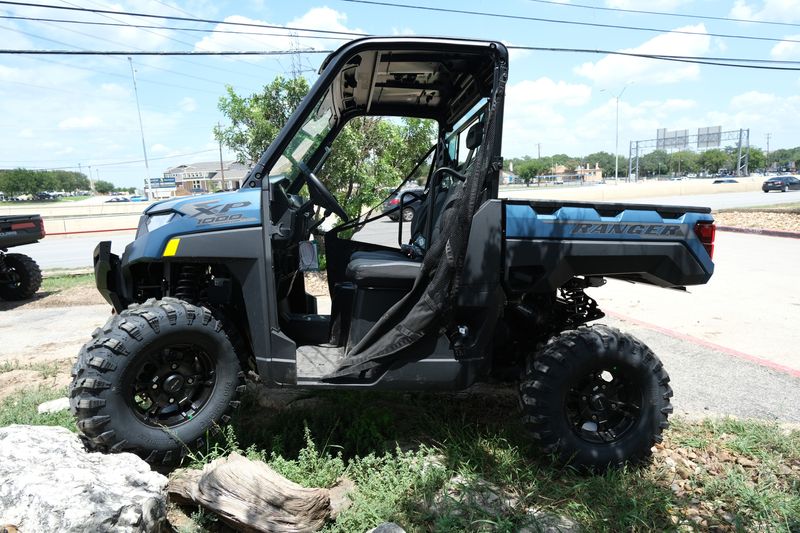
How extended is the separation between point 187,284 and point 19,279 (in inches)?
304

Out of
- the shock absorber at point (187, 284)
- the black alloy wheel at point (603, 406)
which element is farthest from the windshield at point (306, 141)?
the black alloy wheel at point (603, 406)

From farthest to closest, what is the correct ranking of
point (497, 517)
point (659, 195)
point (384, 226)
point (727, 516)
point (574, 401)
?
point (659, 195)
point (384, 226)
point (574, 401)
point (727, 516)
point (497, 517)

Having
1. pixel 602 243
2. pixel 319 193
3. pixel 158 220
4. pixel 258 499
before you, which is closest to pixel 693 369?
pixel 602 243

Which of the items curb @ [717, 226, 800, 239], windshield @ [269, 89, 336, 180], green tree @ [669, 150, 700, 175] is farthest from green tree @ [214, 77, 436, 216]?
green tree @ [669, 150, 700, 175]

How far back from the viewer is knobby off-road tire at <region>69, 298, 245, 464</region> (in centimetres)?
294

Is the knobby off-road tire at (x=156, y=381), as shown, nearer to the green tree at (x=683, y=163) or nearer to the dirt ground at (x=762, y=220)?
the dirt ground at (x=762, y=220)

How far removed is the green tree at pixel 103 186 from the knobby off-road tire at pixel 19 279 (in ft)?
452

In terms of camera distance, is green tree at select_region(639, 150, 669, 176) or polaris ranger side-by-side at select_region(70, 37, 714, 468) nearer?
polaris ranger side-by-side at select_region(70, 37, 714, 468)

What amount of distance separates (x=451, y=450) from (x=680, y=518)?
4.18 ft

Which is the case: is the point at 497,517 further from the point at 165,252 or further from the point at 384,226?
the point at 384,226

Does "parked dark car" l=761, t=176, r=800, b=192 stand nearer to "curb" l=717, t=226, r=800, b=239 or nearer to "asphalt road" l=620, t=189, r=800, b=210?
"asphalt road" l=620, t=189, r=800, b=210

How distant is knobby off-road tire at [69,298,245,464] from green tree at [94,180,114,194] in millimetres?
145413

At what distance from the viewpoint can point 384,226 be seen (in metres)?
6.14

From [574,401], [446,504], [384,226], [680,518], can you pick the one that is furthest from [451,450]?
[384,226]
